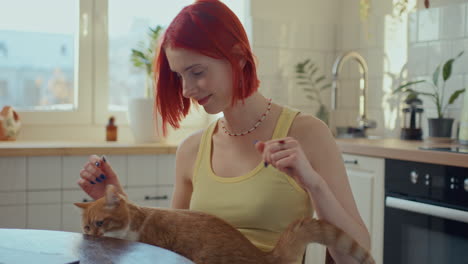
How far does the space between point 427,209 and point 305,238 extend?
113cm

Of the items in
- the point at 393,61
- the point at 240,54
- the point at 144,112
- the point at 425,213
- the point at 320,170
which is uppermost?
the point at 393,61

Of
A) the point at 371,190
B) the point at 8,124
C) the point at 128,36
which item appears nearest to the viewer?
the point at 371,190

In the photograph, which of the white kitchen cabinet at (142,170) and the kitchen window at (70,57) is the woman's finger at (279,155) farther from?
the kitchen window at (70,57)

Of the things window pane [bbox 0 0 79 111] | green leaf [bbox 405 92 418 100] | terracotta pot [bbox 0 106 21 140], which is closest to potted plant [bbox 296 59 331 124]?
green leaf [bbox 405 92 418 100]

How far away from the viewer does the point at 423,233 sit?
2100 mm

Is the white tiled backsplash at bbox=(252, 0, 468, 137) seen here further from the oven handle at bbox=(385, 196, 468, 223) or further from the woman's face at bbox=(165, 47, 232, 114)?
the woman's face at bbox=(165, 47, 232, 114)

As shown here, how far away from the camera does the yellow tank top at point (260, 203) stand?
1267mm

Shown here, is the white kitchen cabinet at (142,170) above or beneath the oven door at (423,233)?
above

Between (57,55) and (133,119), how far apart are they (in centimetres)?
57

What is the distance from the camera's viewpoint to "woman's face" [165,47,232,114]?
1226 mm

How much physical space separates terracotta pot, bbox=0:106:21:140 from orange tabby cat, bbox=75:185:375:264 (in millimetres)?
1742

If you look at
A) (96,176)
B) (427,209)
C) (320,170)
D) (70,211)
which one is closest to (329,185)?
(320,170)

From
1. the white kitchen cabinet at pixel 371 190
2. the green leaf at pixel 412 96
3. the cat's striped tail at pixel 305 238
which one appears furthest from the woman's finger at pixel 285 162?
the green leaf at pixel 412 96

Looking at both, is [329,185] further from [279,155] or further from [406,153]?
[406,153]
